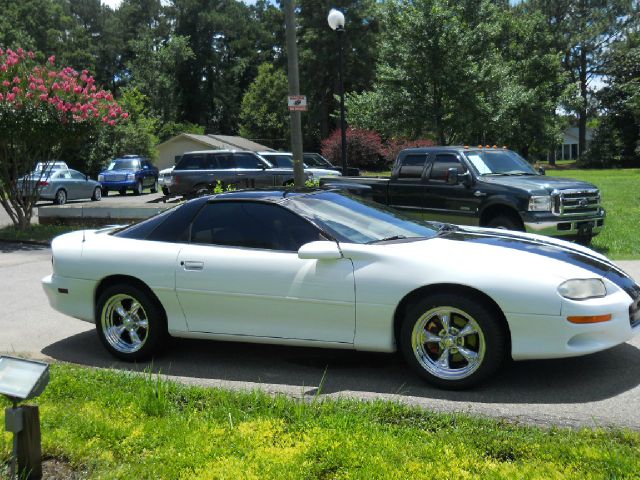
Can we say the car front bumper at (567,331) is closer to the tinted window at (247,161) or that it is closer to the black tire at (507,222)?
the black tire at (507,222)

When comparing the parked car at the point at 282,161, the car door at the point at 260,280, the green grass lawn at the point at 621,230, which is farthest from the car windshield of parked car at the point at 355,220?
the parked car at the point at 282,161

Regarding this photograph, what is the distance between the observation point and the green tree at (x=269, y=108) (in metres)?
60.3

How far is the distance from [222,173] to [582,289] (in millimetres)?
16510

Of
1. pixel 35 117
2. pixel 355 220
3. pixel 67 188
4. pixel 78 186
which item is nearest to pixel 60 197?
pixel 67 188

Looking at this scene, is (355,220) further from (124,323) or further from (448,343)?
(124,323)

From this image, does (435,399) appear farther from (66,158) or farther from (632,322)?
(66,158)

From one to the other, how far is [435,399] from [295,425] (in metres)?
1.09

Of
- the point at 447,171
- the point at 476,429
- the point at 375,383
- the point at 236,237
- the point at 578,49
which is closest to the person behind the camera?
the point at 476,429

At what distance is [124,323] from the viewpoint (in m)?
5.71

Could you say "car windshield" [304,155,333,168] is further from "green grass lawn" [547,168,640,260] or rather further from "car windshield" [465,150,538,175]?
"car windshield" [465,150,538,175]

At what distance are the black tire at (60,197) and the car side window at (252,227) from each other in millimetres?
20901

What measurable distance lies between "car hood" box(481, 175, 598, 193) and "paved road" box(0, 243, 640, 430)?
5.23 meters

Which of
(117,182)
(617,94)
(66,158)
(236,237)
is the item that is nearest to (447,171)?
(236,237)

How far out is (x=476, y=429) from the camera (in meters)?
3.86
